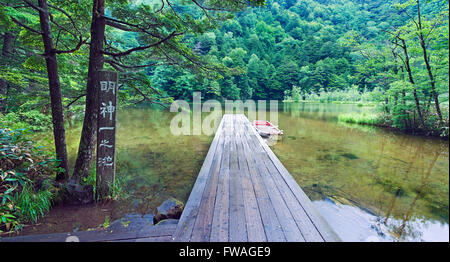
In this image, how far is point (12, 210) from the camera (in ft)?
7.80

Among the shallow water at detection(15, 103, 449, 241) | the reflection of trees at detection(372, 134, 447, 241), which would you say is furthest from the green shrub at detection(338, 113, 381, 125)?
the reflection of trees at detection(372, 134, 447, 241)

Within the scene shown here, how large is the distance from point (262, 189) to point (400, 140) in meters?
7.89

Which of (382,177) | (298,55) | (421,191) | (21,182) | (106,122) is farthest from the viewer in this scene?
(298,55)

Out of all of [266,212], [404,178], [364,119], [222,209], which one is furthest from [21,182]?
[364,119]

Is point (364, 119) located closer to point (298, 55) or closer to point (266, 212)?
point (266, 212)

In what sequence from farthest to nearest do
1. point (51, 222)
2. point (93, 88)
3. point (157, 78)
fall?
1. point (157, 78)
2. point (93, 88)
3. point (51, 222)

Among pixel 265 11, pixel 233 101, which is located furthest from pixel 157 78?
pixel 265 11

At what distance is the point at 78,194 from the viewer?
298 cm

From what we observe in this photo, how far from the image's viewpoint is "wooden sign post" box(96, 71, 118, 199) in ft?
9.20

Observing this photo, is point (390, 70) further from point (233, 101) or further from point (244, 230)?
point (233, 101)

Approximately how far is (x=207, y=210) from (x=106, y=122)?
2.05 m

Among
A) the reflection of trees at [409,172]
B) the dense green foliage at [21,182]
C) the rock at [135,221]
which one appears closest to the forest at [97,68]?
the dense green foliage at [21,182]

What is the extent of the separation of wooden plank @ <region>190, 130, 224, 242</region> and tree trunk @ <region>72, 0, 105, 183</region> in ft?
6.86

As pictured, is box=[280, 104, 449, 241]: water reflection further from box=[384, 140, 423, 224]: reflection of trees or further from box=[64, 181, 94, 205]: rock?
box=[64, 181, 94, 205]: rock
